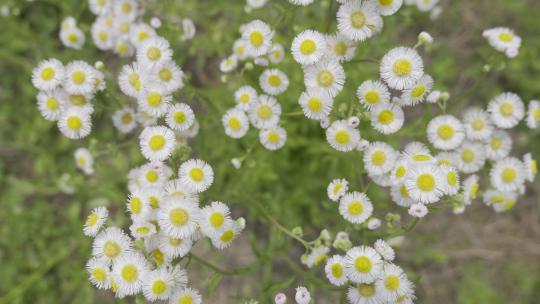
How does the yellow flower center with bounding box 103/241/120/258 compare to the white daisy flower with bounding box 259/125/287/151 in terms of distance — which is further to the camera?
the white daisy flower with bounding box 259/125/287/151

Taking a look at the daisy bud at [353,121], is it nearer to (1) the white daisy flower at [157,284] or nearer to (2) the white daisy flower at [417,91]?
(2) the white daisy flower at [417,91]

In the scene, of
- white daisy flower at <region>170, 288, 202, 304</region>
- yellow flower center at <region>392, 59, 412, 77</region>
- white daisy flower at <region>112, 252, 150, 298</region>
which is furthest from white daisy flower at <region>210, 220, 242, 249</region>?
yellow flower center at <region>392, 59, 412, 77</region>

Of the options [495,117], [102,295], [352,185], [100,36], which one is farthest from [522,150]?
[102,295]

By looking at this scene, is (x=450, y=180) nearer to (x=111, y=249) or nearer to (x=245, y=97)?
(x=245, y=97)

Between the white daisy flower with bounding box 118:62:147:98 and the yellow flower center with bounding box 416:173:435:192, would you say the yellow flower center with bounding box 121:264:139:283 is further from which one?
the yellow flower center with bounding box 416:173:435:192

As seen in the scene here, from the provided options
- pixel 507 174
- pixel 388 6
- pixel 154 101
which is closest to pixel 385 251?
pixel 507 174

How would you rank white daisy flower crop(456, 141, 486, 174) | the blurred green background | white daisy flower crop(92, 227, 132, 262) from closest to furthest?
white daisy flower crop(92, 227, 132, 262), white daisy flower crop(456, 141, 486, 174), the blurred green background
